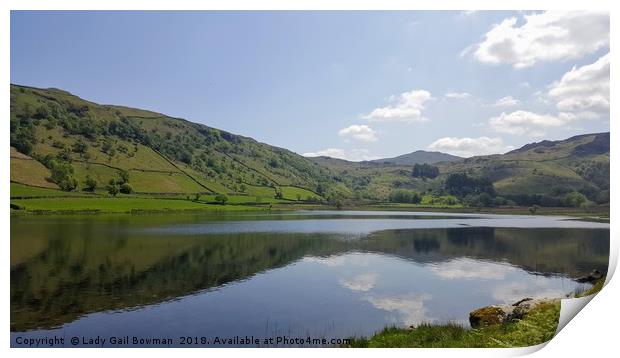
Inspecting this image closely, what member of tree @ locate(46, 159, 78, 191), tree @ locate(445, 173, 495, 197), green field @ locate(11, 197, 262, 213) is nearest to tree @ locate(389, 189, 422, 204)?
tree @ locate(445, 173, 495, 197)

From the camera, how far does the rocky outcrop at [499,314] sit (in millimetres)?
14812

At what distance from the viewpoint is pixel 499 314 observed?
50.7 feet

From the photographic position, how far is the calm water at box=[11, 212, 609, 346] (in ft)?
51.9

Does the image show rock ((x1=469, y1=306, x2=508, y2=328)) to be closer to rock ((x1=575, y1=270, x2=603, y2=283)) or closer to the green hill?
rock ((x1=575, y1=270, x2=603, y2=283))

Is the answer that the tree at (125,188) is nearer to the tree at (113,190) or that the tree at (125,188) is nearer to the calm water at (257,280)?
the tree at (113,190)

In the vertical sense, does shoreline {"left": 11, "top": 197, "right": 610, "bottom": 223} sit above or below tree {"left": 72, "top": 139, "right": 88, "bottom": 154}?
below

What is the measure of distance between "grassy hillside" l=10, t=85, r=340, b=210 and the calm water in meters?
27.0

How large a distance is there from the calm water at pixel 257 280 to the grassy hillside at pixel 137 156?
1063 inches

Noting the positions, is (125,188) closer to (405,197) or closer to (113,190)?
(113,190)

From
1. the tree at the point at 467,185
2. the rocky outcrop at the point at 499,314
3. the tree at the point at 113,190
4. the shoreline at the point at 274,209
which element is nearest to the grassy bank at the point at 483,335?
the rocky outcrop at the point at 499,314

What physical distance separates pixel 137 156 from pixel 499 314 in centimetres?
11010

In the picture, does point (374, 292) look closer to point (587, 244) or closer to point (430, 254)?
point (430, 254)

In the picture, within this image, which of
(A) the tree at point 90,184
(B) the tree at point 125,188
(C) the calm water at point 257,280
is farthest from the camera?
(B) the tree at point 125,188
